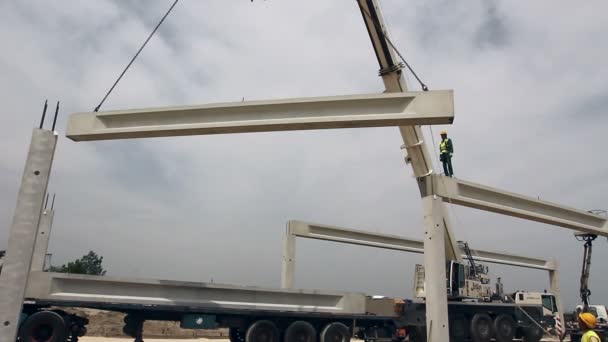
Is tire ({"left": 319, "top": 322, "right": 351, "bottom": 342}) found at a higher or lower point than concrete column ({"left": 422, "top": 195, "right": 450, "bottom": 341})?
lower

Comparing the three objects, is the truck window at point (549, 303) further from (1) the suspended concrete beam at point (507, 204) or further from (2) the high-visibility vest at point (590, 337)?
(2) the high-visibility vest at point (590, 337)

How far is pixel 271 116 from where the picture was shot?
8281mm

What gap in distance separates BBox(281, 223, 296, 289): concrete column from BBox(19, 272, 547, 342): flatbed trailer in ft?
14.0

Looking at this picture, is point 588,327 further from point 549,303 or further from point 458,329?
point 549,303

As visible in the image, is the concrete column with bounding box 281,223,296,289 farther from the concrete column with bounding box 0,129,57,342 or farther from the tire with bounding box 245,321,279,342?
the concrete column with bounding box 0,129,57,342

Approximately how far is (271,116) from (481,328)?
10609 millimetres

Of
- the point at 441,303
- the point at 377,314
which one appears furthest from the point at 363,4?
the point at 377,314

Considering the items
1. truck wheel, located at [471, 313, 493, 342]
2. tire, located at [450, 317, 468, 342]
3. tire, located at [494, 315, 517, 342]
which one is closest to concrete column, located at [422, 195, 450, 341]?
tire, located at [450, 317, 468, 342]

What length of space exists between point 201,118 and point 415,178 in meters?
6.59

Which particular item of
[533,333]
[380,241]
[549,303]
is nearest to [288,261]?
[380,241]

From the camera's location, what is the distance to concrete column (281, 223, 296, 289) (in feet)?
55.4

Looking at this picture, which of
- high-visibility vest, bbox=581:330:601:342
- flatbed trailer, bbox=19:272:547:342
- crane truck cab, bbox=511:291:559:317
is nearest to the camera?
high-visibility vest, bbox=581:330:601:342

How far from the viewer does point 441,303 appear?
11.0 meters

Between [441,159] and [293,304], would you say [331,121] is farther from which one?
[441,159]
